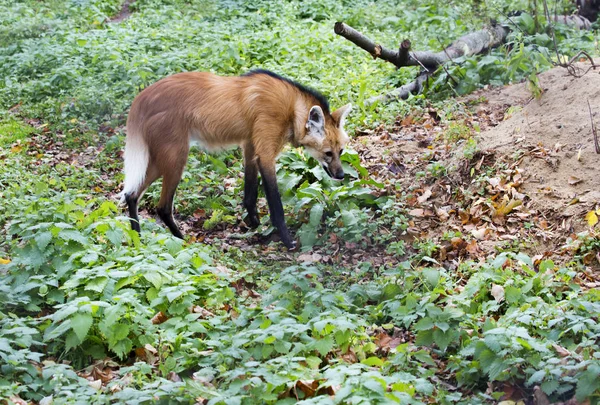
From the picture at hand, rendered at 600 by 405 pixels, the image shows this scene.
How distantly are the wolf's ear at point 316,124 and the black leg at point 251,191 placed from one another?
0.54 metres

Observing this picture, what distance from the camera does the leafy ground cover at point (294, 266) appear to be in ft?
9.59

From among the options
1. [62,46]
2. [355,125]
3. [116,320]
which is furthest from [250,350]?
[62,46]

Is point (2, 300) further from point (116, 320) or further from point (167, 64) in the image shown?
point (167, 64)

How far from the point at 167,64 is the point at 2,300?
16.2 feet

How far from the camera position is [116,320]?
3217 millimetres

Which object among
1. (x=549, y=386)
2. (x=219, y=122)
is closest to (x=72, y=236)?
(x=219, y=122)

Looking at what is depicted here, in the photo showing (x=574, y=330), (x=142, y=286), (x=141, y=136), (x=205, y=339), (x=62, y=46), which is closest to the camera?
(x=574, y=330)

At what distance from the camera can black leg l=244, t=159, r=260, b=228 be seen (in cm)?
554

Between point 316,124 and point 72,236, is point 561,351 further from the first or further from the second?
point 316,124

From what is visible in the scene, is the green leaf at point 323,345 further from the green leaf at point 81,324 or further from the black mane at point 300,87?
the black mane at point 300,87

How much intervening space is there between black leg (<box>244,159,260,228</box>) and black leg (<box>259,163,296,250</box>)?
245 millimetres

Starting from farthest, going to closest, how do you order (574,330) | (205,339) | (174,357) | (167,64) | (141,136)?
(167,64) < (141,136) < (205,339) < (174,357) < (574,330)

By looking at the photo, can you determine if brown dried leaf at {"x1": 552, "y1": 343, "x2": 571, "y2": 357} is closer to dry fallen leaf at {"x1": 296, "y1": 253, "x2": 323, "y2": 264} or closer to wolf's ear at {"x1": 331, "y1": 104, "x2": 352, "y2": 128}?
dry fallen leaf at {"x1": 296, "y1": 253, "x2": 323, "y2": 264}

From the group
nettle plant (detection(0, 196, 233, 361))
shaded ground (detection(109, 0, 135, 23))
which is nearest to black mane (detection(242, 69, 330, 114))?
nettle plant (detection(0, 196, 233, 361))
